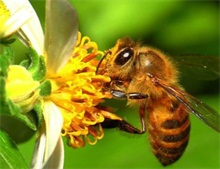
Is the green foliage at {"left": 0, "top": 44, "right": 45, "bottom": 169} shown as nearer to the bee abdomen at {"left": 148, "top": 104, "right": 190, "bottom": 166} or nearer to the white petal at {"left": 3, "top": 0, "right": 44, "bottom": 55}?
the white petal at {"left": 3, "top": 0, "right": 44, "bottom": 55}

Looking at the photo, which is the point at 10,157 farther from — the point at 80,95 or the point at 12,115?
the point at 80,95

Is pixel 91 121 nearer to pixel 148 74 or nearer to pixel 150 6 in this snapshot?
pixel 148 74

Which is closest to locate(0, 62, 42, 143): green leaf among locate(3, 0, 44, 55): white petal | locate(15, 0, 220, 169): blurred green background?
locate(3, 0, 44, 55): white petal

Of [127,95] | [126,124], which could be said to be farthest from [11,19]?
[126,124]

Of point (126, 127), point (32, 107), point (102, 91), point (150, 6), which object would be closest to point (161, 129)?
point (126, 127)

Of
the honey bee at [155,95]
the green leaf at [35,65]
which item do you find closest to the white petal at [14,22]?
the green leaf at [35,65]

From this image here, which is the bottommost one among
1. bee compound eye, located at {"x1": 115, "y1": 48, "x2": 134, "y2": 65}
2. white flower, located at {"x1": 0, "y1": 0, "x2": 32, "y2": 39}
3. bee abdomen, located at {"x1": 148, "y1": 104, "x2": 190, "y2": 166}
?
bee abdomen, located at {"x1": 148, "y1": 104, "x2": 190, "y2": 166}

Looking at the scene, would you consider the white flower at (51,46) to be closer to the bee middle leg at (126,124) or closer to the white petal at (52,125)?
the white petal at (52,125)
